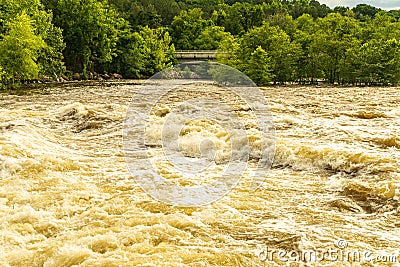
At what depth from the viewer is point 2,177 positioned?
701cm

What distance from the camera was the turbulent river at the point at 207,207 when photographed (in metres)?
4.48

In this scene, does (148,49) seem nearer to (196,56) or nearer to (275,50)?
(196,56)

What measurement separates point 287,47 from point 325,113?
14886 millimetres

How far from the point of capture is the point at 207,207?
5922 mm

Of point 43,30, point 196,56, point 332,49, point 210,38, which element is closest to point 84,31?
point 43,30

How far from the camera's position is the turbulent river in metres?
4.48

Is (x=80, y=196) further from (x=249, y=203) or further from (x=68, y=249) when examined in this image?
(x=249, y=203)

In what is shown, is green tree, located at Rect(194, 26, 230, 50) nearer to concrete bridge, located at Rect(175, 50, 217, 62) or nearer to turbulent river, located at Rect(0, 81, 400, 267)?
concrete bridge, located at Rect(175, 50, 217, 62)

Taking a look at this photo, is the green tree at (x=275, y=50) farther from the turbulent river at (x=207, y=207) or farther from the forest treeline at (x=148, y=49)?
the turbulent river at (x=207, y=207)

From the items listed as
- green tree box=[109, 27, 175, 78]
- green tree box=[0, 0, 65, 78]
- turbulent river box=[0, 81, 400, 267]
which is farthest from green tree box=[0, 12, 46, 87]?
green tree box=[109, 27, 175, 78]

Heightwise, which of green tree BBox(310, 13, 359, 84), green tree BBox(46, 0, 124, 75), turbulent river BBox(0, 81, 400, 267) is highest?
green tree BBox(46, 0, 124, 75)

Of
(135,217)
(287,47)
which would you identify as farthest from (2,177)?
(287,47)

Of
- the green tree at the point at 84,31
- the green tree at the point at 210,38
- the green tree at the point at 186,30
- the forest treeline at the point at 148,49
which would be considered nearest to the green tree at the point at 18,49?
the forest treeline at the point at 148,49

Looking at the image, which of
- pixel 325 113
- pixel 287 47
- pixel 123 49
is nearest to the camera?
pixel 325 113
